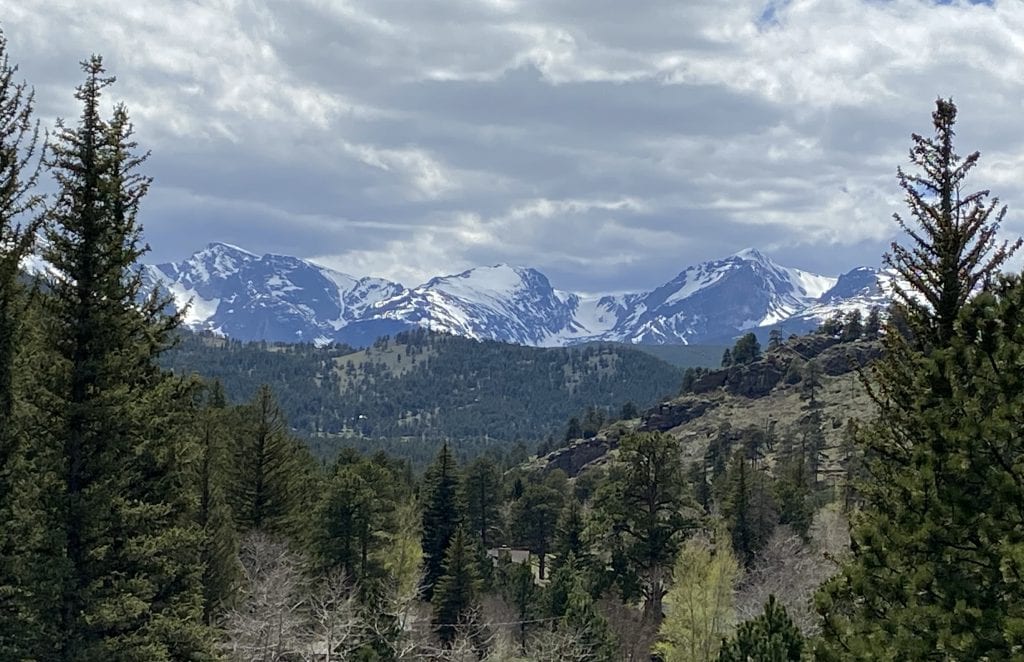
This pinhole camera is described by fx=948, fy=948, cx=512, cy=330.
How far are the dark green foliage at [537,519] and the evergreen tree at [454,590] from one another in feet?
139

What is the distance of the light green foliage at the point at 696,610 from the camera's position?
4675 cm

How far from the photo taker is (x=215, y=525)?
39062 mm

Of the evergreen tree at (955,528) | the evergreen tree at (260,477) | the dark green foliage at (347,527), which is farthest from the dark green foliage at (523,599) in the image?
the evergreen tree at (955,528)

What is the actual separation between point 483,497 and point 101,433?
76.0m

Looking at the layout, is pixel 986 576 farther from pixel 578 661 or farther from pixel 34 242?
pixel 578 661

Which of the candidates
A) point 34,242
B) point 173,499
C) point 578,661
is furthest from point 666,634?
point 34,242

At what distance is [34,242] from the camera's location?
19141 millimetres

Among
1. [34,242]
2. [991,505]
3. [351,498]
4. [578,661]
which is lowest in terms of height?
[578,661]

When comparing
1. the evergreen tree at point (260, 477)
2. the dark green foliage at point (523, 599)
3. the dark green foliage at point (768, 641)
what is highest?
the evergreen tree at point (260, 477)

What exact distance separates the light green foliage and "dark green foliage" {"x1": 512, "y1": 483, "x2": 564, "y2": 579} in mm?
49509

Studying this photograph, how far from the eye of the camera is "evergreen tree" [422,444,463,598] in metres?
68.1

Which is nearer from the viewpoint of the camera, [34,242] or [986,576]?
[986,576]

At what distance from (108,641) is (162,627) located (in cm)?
119

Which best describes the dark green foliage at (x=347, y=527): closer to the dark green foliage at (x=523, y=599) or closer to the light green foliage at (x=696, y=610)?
the dark green foliage at (x=523, y=599)
